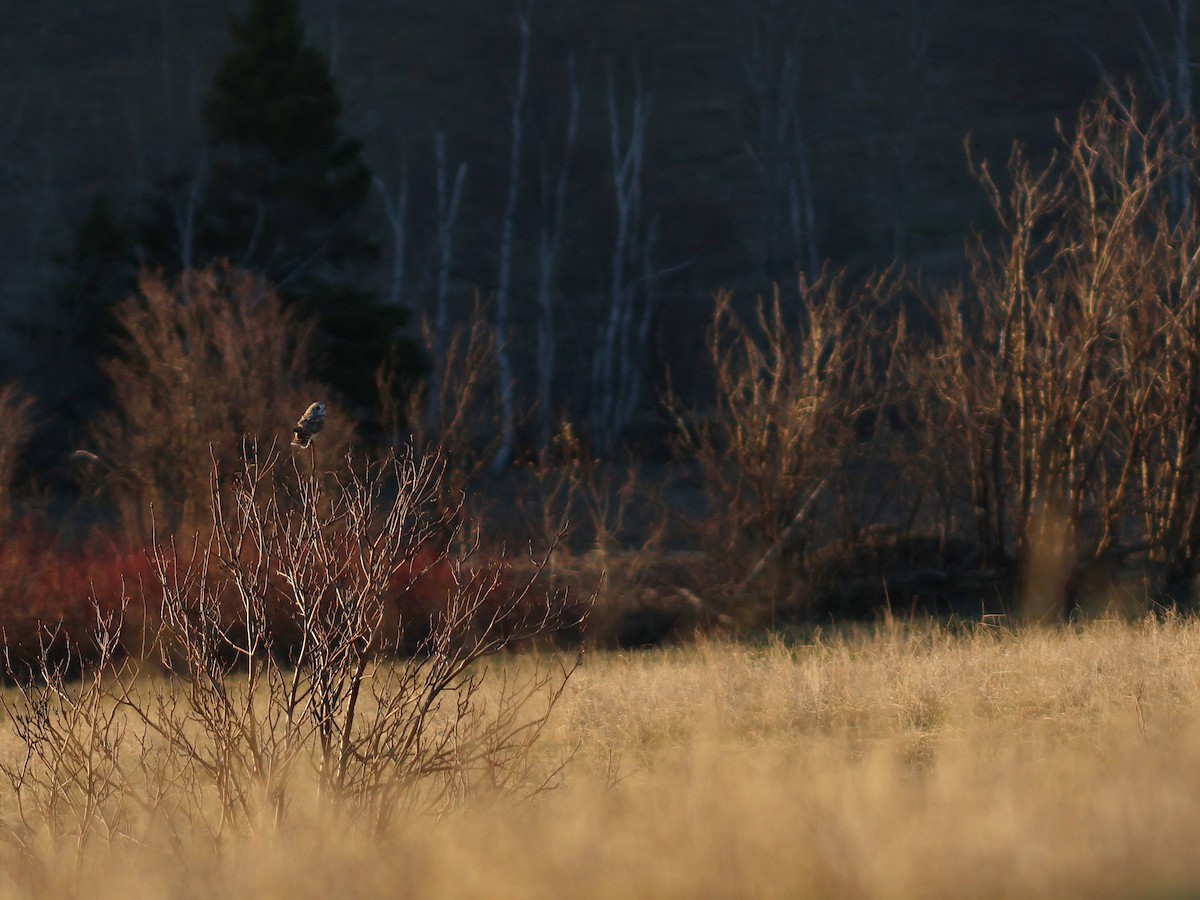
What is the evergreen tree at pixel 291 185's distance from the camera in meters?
23.4

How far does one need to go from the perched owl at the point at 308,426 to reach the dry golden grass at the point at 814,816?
4.57 ft

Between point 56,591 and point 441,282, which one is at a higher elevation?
point 441,282

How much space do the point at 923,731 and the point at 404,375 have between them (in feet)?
52.9

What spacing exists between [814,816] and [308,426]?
241cm

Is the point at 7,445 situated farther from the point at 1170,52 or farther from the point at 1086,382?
the point at 1170,52

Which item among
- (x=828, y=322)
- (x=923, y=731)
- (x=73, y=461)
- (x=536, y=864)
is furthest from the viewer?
(x=73, y=461)

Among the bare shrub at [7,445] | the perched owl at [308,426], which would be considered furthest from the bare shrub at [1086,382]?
the bare shrub at [7,445]

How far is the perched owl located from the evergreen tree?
17555 millimetres

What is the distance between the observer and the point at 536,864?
4363mm

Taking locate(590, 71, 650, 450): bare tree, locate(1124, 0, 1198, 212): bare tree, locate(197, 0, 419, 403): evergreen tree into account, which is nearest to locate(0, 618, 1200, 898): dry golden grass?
locate(197, 0, 419, 403): evergreen tree

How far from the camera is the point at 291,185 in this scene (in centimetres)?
2438

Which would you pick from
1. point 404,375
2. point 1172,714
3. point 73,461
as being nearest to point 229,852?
point 1172,714

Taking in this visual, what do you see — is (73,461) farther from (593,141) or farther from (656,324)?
(593,141)

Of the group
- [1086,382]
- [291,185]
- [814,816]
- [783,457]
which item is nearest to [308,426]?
[814,816]
